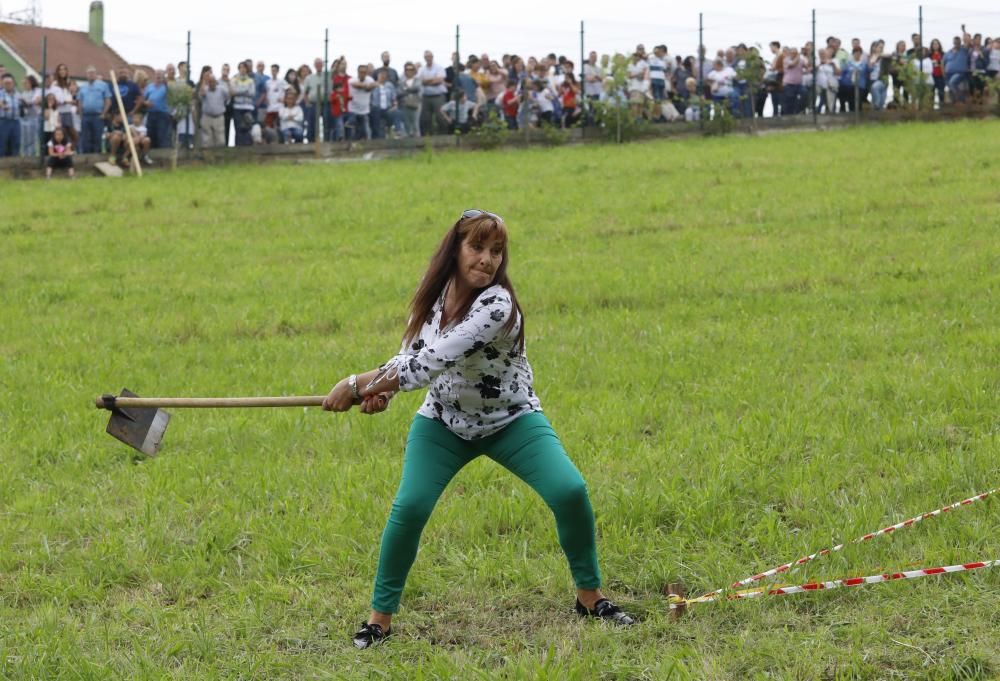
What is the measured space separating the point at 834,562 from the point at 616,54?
71.3 feet

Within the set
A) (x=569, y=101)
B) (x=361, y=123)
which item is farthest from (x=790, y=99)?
(x=361, y=123)

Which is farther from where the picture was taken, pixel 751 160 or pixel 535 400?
pixel 751 160

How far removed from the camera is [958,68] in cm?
2744

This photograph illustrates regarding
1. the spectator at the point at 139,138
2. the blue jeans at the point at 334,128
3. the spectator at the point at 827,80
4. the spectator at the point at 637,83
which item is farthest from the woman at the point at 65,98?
the spectator at the point at 827,80

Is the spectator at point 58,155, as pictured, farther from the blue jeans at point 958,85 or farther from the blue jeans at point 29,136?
the blue jeans at point 958,85

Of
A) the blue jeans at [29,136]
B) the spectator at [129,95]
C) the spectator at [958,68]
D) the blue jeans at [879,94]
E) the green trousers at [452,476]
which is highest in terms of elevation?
the spectator at [958,68]

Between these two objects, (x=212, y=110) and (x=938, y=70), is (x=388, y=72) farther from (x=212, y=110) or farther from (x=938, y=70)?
(x=938, y=70)

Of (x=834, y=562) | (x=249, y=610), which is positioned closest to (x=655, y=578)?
(x=834, y=562)

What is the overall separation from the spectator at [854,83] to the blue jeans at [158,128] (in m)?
13.9

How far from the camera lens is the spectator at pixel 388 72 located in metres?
24.5

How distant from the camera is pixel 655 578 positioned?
5.74 metres

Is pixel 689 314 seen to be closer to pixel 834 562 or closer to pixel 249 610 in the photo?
pixel 834 562

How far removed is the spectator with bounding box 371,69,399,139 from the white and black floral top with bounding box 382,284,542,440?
20.3 metres

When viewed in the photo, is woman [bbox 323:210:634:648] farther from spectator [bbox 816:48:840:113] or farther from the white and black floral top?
spectator [bbox 816:48:840:113]
